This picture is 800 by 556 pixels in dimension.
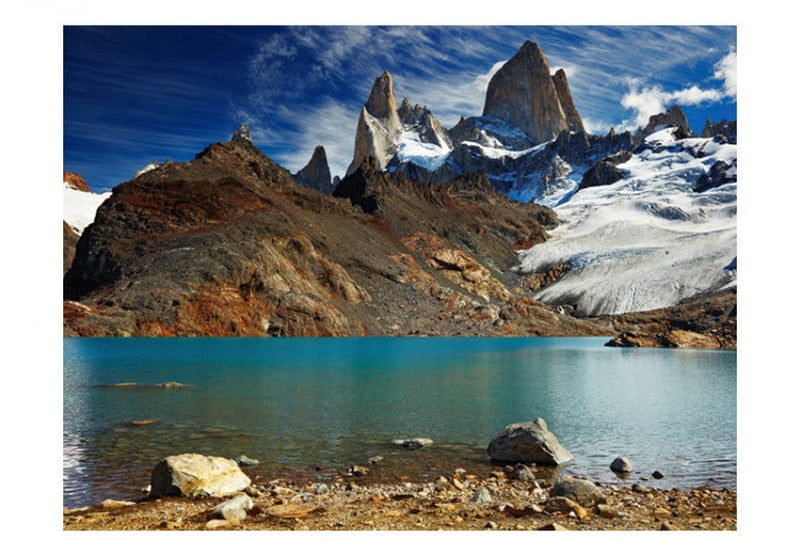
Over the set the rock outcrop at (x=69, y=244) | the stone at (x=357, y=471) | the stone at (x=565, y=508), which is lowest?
the stone at (x=357, y=471)

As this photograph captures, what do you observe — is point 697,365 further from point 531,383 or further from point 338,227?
point 338,227

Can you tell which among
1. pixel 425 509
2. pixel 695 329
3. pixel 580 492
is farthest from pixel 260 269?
pixel 425 509

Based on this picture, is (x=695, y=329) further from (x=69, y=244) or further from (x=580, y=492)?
(x=69, y=244)

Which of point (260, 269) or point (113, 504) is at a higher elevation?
point (260, 269)

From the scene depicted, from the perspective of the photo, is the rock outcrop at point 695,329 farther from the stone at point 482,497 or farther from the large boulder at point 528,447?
the stone at point 482,497

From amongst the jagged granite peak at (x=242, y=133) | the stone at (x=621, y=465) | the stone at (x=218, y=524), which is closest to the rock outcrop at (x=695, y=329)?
the jagged granite peak at (x=242, y=133)

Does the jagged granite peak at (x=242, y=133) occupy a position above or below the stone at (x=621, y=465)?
above

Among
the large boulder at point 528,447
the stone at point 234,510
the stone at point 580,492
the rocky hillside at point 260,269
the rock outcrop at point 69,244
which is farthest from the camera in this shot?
the rock outcrop at point 69,244

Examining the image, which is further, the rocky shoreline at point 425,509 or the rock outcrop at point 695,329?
the rock outcrop at point 695,329
